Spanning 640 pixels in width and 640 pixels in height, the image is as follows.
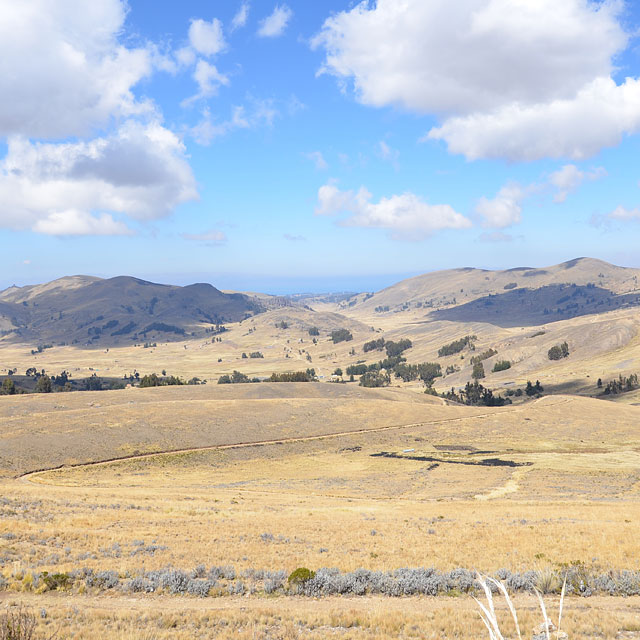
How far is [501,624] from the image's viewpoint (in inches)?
611

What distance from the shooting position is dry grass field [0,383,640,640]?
16.6 metres

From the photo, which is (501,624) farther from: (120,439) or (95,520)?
(120,439)

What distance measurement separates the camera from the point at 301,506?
45844 millimetres

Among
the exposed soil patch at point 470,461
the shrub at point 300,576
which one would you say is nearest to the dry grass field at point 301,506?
the exposed soil patch at point 470,461

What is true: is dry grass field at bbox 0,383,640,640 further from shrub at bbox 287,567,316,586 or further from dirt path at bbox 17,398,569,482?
shrub at bbox 287,567,316,586

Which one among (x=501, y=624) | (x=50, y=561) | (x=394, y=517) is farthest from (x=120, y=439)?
(x=501, y=624)

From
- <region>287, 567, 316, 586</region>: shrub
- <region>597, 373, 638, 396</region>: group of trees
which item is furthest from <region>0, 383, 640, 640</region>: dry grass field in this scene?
<region>597, 373, 638, 396</region>: group of trees

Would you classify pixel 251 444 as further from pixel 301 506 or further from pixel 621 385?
pixel 621 385

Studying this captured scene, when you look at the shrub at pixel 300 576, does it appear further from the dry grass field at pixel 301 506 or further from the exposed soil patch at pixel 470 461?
the exposed soil patch at pixel 470 461

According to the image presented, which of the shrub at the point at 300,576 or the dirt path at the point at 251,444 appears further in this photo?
the dirt path at the point at 251,444

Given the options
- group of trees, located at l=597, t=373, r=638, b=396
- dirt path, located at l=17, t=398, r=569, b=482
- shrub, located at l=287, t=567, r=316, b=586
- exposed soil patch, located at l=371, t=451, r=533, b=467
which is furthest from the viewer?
group of trees, located at l=597, t=373, r=638, b=396

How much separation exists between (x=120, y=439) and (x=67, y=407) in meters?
30.1

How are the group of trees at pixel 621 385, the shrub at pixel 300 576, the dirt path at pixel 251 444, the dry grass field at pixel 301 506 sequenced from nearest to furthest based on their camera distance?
the dry grass field at pixel 301 506, the shrub at pixel 300 576, the dirt path at pixel 251 444, the group of trees at pixel 621 385

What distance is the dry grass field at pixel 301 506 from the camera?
16.6 meters
